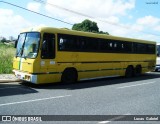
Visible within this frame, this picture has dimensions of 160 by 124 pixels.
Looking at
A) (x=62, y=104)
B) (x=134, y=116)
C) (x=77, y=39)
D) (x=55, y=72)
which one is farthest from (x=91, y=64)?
(x=134, y=116)

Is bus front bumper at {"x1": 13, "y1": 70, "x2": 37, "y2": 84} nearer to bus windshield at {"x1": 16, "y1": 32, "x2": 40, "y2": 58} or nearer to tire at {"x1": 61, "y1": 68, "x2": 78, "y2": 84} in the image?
bus windshield at {"x1": 16, "y1": 32, "x2": 40, "y2": 58}

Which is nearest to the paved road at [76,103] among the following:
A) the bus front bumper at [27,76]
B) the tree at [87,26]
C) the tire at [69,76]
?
the bus front bumper at [27,76]

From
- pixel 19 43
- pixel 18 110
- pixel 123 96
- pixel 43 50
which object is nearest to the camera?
pixel 18 110

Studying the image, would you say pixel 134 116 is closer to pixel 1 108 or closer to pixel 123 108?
pixel 123 108

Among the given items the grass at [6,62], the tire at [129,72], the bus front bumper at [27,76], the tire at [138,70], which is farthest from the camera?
the tire at [138,70]

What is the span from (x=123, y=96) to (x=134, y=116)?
3.32 m

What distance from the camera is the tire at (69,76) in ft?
46.7

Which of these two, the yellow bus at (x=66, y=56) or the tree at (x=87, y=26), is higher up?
the tree at (x=87, y=26)

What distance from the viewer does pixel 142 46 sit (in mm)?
21266

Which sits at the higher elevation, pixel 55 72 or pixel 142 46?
pixel 142 46

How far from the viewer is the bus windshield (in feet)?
42.0

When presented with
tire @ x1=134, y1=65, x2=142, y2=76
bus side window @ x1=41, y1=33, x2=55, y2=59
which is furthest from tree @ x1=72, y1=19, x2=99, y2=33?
bus side window @ x1=41, y1=33, x2=55, y2=59

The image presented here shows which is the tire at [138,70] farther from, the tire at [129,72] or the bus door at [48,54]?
the bus door at [48,54]

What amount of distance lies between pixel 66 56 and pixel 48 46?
1.34 meters
